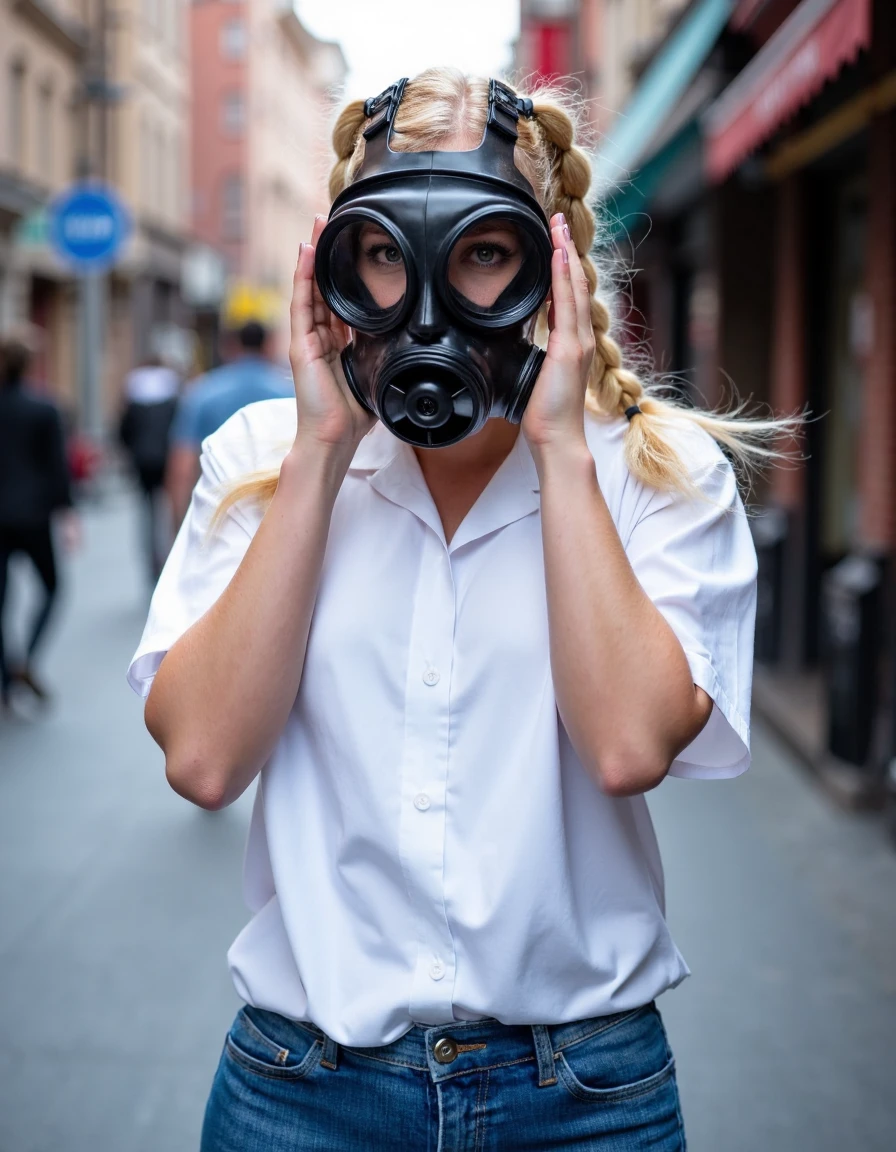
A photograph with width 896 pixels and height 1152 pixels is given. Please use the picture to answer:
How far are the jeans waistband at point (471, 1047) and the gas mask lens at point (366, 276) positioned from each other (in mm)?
785

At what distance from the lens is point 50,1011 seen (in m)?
4.12

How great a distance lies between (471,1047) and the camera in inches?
64.8

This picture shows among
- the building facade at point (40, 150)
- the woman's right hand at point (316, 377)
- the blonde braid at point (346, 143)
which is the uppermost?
the building facade at point (40, 150)

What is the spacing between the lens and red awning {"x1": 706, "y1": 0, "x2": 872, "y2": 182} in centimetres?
488

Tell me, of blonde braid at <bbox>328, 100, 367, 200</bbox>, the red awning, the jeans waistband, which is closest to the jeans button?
the jeans waistband

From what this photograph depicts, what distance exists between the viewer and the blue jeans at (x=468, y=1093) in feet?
5.39

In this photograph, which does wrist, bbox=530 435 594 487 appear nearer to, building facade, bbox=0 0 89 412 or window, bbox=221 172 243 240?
building facade, bbox=0 0 89 412

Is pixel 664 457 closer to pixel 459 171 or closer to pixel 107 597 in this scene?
pixel 459 171

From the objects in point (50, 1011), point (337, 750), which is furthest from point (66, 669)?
point (337, 750)

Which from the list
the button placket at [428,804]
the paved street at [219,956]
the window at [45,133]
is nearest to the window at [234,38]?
the window at [45,133]

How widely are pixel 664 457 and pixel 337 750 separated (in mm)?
506

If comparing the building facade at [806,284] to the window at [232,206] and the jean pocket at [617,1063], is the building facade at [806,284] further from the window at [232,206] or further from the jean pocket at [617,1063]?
the window at [232,206]

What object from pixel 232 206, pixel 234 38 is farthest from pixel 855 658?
pixel 234 38

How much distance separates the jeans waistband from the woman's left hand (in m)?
0.65
